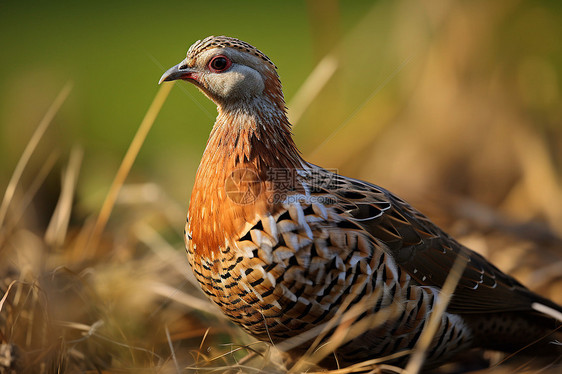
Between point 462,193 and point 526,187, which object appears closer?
point 526,187

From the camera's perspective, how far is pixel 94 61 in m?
7.68

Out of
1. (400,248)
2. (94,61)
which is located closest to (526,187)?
(400,248)

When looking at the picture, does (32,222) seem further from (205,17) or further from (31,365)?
(205,17)

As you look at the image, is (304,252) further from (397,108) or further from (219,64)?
(397,108)

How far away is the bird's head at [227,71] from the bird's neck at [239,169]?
0.20 ft

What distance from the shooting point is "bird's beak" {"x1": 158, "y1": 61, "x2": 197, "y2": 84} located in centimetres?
278

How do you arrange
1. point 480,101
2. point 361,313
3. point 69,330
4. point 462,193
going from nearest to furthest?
point 361,313 < point 69,330 < point 462,193 < point 480,101

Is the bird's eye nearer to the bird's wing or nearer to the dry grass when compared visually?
the bird's wing

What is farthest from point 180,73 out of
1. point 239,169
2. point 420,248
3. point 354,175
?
point 354,175

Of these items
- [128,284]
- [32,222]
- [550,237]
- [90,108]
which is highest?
[550,237]

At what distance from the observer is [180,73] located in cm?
280

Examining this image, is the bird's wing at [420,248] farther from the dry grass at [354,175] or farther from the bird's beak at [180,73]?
the bird's beak at [180,73]

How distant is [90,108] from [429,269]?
542 cm

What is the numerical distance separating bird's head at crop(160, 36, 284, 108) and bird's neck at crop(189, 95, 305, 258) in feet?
0.20
